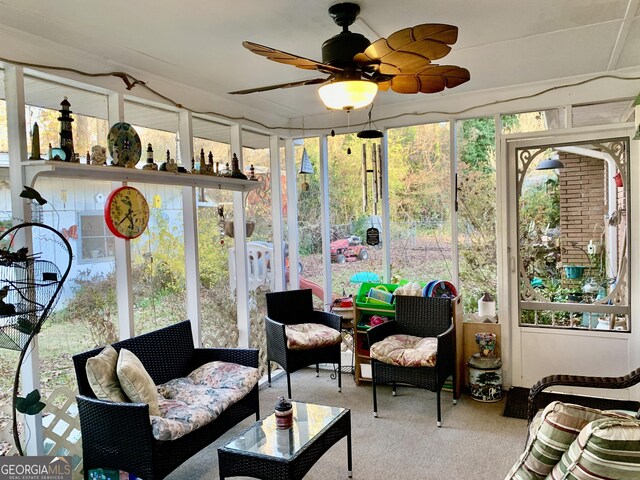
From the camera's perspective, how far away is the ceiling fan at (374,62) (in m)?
1.82

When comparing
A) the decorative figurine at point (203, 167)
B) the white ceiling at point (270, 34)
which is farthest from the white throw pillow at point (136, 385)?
the white ceiling at point (270, 34)

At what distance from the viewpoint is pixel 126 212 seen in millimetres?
3131

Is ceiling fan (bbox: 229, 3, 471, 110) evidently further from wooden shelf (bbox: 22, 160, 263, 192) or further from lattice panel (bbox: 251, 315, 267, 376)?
lattice panel (bbox: 251, 315, 267, 376)

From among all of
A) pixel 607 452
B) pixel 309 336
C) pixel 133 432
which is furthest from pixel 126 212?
pixel 607 452

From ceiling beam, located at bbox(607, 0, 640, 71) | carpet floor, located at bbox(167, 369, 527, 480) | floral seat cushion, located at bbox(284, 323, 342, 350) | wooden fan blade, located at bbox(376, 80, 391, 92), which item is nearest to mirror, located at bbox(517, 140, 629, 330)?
ceiling beam, located at bbox(607, 0, 640, 71)

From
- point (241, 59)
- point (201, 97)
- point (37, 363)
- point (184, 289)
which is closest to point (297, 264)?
point (184, 289)

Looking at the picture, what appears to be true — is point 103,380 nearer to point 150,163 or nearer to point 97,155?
point 97,155

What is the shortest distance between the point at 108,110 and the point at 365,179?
2.47 m

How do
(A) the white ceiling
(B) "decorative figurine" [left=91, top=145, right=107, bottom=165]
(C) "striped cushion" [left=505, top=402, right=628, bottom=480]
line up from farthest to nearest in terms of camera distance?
(B) "decorative figurine" [left=91, top=145, right=107, bottom=165], (A) the white ceiling, (C) "striped cushion" [left=505, top=402, right=628, bottom=480]

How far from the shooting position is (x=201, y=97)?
3883 mm

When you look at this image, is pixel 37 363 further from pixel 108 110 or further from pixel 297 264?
pixel 297 264

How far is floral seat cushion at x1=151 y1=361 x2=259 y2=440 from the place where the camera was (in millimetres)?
2539

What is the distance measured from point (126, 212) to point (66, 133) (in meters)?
0.63

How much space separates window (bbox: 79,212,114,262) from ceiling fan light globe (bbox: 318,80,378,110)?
5.94 ft
